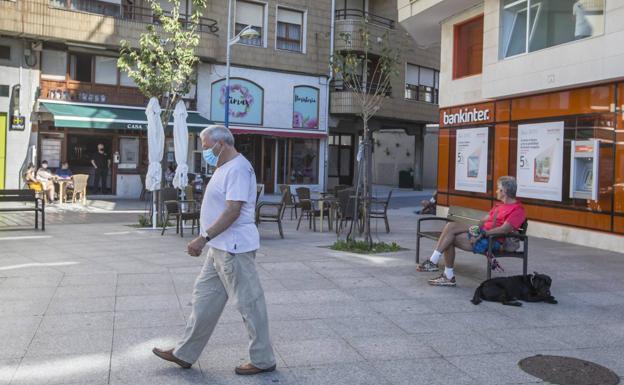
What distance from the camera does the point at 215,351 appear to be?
4.92 meters

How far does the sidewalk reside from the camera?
177 inches

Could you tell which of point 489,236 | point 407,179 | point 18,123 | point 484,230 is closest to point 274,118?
point 18,123

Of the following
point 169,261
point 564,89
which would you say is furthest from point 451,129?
point 169,261

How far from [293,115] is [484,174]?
555 inches

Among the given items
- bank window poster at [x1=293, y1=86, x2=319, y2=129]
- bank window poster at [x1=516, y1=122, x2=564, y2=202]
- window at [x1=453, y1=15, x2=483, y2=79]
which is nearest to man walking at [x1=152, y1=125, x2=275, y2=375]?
bank window poster at [x1=516, y1=122, x2=564, y2=202]

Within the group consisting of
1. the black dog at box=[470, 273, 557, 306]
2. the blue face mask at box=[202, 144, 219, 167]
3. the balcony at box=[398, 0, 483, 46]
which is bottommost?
the black dog at box=[470, 273, 557, 306]

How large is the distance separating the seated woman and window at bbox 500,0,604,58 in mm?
5589

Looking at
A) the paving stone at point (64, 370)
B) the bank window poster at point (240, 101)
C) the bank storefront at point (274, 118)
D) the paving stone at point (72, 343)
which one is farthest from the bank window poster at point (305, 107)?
the paving stone at point (64, 370)

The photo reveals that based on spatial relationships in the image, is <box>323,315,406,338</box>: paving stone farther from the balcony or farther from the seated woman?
the balcony

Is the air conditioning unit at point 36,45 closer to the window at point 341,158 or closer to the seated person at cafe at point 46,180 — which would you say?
the seated person at cafe at point 46,180

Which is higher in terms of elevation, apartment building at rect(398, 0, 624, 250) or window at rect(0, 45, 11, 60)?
window at rect(0, 45, 11, 60)

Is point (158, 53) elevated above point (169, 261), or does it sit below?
above

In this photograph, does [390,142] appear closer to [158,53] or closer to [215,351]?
[158,53]

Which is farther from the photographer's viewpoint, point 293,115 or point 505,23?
point 293,115
